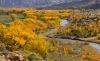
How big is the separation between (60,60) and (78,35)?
6595cm

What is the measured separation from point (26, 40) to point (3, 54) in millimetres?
36183

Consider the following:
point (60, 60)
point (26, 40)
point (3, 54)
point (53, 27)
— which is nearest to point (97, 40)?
point (53, 27)

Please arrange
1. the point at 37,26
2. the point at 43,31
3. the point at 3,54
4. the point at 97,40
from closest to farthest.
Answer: the point at 3,54 < the point at 97,40 < the point at 37,26 < the point at 43,31

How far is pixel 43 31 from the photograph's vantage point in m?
122

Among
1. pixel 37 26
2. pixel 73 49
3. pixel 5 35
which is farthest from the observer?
pixel 37 26

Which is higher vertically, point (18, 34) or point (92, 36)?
point (18, 34)

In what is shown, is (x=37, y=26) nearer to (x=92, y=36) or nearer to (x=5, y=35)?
(x=92, y=36)

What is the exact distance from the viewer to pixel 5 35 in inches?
2463

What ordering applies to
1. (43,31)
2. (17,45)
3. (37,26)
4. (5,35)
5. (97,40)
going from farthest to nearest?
(43,31) → (37,26) → (97,40) → (5,35) → (17,45)

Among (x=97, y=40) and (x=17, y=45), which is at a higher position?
(x=17, y=45)

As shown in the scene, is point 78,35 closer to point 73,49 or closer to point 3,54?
point 73,49

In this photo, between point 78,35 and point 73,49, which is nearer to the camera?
point 73,49

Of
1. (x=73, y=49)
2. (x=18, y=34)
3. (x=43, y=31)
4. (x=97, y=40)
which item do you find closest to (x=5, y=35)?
(x=18, y=34)

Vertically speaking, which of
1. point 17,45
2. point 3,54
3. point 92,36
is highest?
point 3,54
